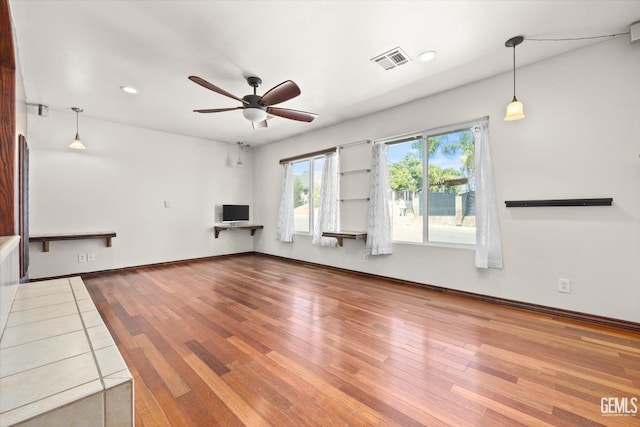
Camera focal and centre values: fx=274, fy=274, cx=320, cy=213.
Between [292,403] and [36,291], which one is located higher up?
[36,291]

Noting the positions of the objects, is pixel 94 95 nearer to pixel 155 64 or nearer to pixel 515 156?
pixel 155 64

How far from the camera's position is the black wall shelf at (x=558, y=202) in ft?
8.92

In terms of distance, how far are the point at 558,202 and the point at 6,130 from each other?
4717 mm

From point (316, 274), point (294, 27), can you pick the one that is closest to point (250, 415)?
point (294, 27)

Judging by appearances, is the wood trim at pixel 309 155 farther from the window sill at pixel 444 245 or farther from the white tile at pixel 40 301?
the white tile at pixel 40 301

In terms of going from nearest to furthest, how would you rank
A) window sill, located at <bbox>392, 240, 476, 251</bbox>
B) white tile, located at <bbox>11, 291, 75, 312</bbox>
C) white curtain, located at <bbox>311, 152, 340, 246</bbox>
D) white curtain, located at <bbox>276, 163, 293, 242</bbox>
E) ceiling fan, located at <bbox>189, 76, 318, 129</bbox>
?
white tile, located at <bbox>11, 291, 75, 312</bbox> < ceiling fan, located at <bbox>189, 76, 318, 129</bbox> < window sill, located at <bbox>392, 240, 476, 251</bbox> < white curtain, located at <bbox>311, 152, 340, 246</bbox> < white curtain, located at <bbox>276, 163, 293, 242</bbox>

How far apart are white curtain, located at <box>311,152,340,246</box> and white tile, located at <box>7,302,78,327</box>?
4.06 metres

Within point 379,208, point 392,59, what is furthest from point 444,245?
point 392,59

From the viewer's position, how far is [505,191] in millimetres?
3309

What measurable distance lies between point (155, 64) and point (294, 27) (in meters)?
1.71

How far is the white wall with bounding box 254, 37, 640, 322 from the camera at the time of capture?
2646mm

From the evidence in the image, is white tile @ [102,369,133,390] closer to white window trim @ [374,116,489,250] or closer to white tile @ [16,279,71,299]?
white tile @ [16,279,71,299]

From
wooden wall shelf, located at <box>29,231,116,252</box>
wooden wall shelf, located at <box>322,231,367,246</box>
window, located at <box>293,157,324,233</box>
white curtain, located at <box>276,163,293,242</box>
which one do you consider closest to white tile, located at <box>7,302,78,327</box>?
wooden wall shelf, located at <box>322,231,367,246</box>
